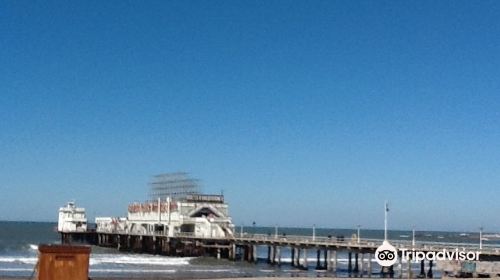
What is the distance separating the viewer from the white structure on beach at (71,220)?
9288 cm

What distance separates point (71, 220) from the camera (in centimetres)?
9312

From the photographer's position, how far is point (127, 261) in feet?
203

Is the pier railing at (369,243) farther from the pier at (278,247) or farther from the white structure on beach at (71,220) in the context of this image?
the white structure on beach at (71,220)

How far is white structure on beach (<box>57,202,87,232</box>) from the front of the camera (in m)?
92.9

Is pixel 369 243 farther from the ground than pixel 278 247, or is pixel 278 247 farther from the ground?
pixel 369 243

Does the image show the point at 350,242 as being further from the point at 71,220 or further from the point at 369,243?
the point at 71,220

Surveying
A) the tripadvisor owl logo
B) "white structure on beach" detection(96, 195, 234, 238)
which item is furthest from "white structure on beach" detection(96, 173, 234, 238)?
the tripadvisor owl logo

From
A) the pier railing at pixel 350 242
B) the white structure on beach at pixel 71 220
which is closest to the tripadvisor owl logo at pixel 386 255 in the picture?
the pier railing at pixel 350 242

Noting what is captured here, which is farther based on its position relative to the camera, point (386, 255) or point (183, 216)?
point (183, 216)

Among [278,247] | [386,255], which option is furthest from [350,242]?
[386,255]

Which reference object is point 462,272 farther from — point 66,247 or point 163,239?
point 163,239

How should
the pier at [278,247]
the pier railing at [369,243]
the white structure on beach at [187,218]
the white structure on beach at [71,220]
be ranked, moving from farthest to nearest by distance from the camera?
1. the white structure on beach at [71,220]
2. the white structure on beach at [187,218]
3. the pier at [278,247]
4. the pier railing at [369,243]

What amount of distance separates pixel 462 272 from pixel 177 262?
30.4 m

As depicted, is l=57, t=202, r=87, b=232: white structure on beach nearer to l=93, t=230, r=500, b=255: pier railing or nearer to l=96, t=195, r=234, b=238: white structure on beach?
l=96, t=195, r=234, b=238: white structure on beach
